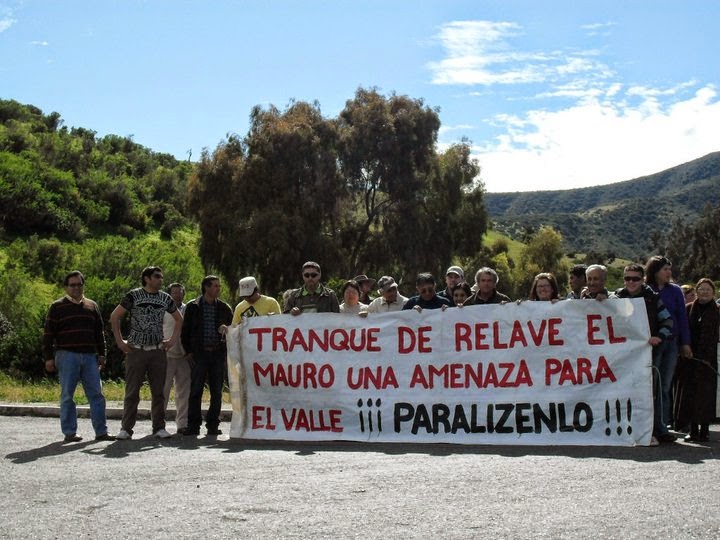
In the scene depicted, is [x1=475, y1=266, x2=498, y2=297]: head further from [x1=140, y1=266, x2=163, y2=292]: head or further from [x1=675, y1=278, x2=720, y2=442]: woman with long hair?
[x1=140, y1=266, x2=163, y2=292]: head

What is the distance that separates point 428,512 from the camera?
6.21m

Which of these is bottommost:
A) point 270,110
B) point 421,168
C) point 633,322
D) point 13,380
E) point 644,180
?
point 13,380

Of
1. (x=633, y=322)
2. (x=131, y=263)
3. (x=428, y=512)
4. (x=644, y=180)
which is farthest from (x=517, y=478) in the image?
(x=644, y=180)

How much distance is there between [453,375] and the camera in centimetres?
1001

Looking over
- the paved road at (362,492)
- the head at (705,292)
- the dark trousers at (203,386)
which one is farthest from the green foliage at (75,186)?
the head at (705,292)

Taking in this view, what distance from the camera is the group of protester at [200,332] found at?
10.0 m

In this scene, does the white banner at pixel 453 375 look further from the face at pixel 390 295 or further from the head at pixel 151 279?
the face at pixel 390 295

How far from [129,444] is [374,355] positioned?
2.94 m

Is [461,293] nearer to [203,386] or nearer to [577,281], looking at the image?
[577,281]

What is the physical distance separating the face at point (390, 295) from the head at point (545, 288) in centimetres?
215

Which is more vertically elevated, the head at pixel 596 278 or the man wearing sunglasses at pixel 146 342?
the head at pixel 596 278

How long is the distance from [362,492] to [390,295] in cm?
522

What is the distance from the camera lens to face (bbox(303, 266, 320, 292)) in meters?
10.9

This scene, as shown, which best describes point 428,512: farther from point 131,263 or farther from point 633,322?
point 131,263
